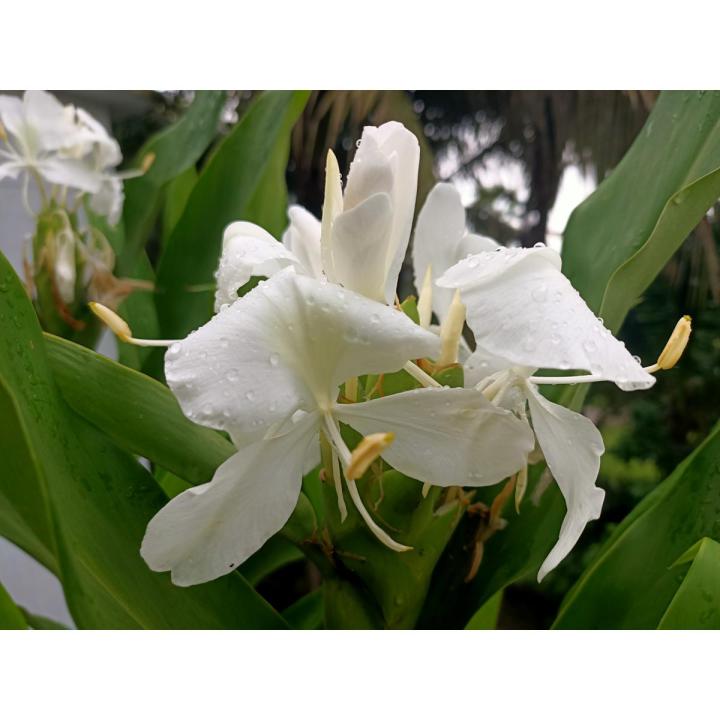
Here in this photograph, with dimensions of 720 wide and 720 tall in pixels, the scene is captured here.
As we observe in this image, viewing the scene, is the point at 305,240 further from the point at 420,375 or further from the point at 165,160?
the point at 165,160

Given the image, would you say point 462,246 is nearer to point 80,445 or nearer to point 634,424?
point 80,445

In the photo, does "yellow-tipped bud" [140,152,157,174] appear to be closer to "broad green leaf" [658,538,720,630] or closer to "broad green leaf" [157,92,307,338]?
"broad green leaf" [157,92,307,338]

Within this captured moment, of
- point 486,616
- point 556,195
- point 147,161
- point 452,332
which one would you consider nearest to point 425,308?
point 452,332

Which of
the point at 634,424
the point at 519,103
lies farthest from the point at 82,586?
the point at 519,103

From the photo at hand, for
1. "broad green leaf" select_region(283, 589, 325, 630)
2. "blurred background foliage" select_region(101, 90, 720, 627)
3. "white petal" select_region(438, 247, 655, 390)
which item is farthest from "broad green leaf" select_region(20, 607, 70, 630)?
"blurred background foliage" select_region(101, 90, 720, 627)

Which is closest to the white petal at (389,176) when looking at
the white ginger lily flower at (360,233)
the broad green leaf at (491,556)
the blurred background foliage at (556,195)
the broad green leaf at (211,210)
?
the white ginger lily flower at (360,233)

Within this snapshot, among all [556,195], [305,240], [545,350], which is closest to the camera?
[545,350]

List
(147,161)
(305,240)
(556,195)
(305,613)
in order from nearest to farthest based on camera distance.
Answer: (305,240)
(305,613)
(147,161)
(556,195)
